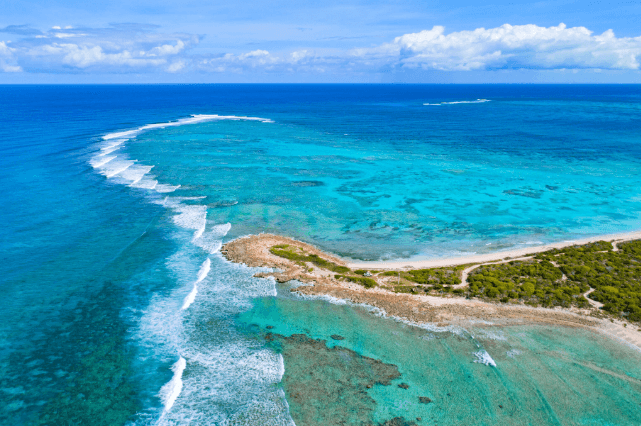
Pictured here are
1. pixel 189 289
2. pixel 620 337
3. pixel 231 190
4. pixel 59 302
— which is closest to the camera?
pixel 620 337

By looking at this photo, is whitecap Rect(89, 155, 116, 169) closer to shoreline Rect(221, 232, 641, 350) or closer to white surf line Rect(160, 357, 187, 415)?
shoreline Rect(221, 232, 641, 350)

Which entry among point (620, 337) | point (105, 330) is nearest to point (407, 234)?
point (620, 337)

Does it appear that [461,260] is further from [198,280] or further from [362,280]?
[198,280]

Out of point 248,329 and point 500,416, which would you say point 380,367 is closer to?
point 500,416

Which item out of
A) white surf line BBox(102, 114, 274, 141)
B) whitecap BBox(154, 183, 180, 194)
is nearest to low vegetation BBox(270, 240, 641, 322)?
whitecap BBox(154, 183, 180, 194)

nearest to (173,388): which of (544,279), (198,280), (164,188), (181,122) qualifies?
(198,280)

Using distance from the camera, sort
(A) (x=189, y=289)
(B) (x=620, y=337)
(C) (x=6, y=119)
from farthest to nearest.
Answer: (C) (x=6, y=119) → (A) (x=189, y=289) → (B) (x=620, y=337)
